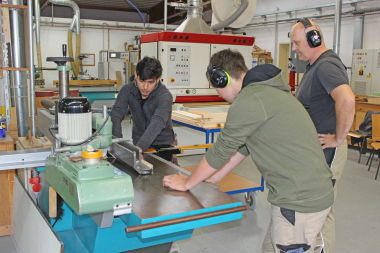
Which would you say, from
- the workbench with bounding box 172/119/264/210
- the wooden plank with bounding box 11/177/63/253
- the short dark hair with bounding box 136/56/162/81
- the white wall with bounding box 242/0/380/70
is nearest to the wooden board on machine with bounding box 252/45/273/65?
the white wall with bounding box 242/0/380/70

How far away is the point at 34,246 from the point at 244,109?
53.7 inches

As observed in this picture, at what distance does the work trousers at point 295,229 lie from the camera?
1281 millimetres

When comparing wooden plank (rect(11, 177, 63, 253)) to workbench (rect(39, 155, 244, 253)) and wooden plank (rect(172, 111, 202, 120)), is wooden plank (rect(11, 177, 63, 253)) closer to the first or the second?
workbench (rect(39, 155, 244, 253))

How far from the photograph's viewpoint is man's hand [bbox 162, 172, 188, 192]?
141 cm

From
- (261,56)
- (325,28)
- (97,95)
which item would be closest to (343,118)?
(97,95)

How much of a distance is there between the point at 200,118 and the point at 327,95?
5.59ft

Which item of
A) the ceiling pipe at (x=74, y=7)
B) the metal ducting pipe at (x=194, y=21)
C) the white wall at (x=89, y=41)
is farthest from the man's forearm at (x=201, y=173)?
the white wall at (x=89, y=41)

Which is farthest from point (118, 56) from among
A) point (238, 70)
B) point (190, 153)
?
point (238, 70)

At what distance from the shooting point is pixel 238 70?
1.35 meters

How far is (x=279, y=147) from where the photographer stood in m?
1.22

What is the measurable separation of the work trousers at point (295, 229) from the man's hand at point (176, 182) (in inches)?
14.6

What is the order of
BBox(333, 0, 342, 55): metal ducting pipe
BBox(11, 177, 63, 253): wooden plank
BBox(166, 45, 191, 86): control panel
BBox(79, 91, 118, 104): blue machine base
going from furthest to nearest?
1. BBox(79, 91, 118, 104): blue machine base
2. BBox(333, 0, 342, 55): metal ducting pipe
3. BBox(166, 45, 191, 86): control panel
4. BBox(11, 177, 63, 253): wooden plank

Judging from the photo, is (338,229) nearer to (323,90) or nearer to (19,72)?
(323,90)

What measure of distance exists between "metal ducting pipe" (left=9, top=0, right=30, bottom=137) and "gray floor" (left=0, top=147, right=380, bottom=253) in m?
0.93
